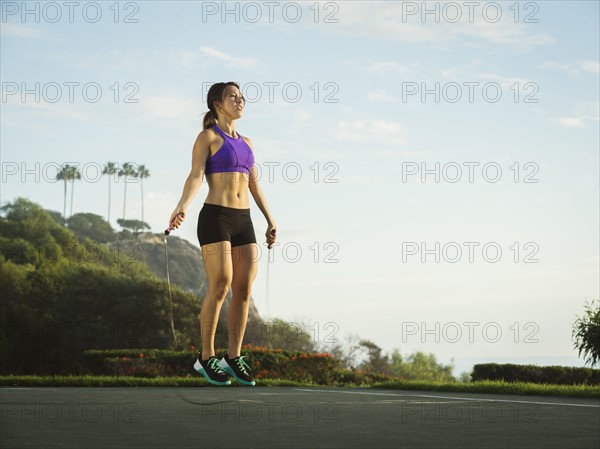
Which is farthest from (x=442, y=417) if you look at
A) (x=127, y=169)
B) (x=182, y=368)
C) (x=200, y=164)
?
(x=127, y=169)

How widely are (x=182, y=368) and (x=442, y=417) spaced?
14.7 m

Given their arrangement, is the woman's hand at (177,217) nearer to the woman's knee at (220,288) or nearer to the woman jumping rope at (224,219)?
the woman jumping rope at (224,219)

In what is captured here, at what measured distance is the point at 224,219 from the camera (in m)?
7.22

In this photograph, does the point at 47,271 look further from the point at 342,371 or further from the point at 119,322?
the point at 342,371

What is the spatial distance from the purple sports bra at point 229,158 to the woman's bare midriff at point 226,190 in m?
0.05

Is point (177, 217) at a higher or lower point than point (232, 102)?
lower

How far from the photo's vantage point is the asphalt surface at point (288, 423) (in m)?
4.12

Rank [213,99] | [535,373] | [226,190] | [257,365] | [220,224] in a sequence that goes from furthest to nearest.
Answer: [257,365] < [535,373] < [213,99] < [226,190] < [220,224]

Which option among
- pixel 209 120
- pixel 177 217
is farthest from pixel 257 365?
pixel 177 217

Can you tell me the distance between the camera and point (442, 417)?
5.33 metres

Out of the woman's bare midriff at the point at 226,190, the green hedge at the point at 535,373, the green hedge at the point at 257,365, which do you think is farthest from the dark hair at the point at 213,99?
the green hedge at the point at 535,373

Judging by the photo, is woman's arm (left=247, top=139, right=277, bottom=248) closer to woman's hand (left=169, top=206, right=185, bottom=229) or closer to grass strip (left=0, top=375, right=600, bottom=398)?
woman's hand (left=169, top=206, right=185, bottom=229)

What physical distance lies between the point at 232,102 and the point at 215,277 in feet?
5.31

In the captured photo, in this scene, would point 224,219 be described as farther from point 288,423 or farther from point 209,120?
point 288,423
